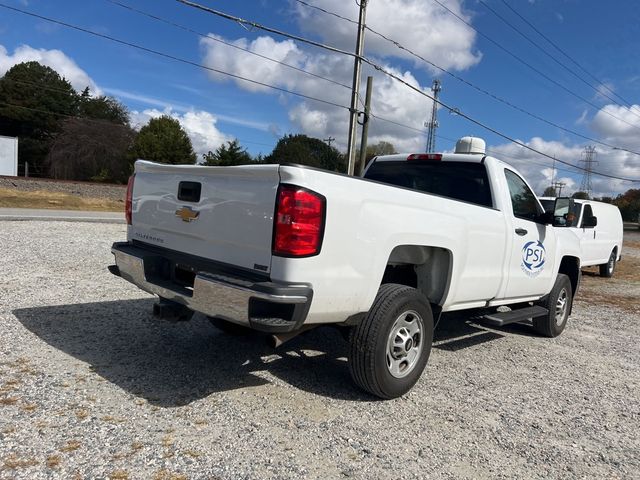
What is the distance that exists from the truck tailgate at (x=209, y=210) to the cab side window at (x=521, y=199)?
315cm

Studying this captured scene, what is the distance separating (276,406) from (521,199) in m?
3.55

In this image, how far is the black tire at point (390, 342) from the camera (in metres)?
3.73

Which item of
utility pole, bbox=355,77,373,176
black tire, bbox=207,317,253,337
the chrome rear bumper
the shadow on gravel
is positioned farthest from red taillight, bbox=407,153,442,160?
utility pole, bbox=355,77,373,176

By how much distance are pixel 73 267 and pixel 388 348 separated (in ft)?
21.5

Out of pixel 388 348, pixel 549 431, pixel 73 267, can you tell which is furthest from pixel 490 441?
pixel 73 267

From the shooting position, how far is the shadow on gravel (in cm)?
399

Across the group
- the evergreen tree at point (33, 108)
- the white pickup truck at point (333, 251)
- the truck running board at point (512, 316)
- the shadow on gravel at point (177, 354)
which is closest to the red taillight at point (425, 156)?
the white pickup truck at point (333, 251)

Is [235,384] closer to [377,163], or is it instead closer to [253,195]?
[253,195]

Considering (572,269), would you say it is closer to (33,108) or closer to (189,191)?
(189,191)

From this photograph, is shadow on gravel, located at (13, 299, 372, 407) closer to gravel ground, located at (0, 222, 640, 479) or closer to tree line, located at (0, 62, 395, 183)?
gravel ground, located at (0, 222, 640, 479)

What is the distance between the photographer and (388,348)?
3879mm

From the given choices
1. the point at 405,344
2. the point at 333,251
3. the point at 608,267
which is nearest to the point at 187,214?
the point at 333,251

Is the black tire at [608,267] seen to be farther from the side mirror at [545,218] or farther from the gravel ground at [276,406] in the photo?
the side mirror at [545,218]

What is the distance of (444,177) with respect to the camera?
5.55m
